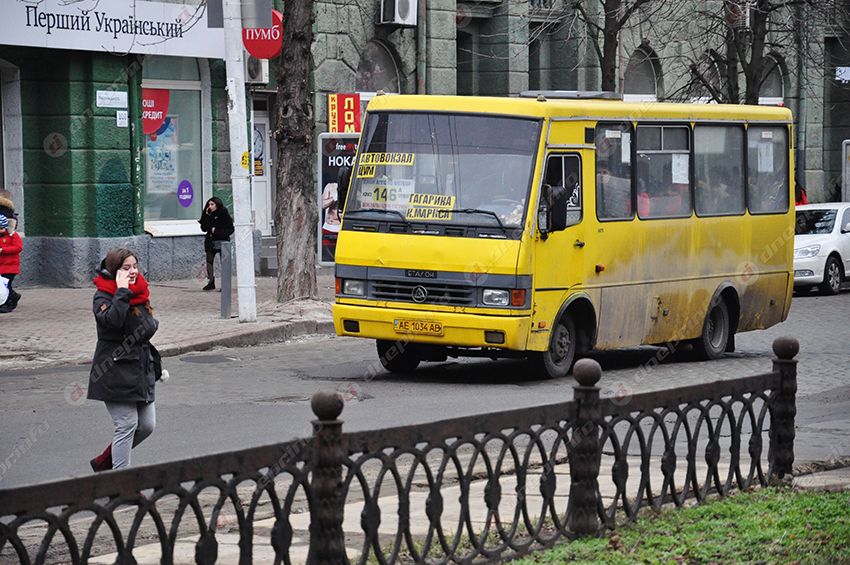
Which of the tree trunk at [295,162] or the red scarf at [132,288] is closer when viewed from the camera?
the red scarf at [132,288]

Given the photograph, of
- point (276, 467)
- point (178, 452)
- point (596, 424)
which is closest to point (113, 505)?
point (276, 467)

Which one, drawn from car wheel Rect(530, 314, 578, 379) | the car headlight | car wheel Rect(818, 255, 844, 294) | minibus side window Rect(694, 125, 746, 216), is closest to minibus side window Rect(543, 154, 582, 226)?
car wheel Rect(530, 314, 578, 379)

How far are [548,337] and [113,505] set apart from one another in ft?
31.4

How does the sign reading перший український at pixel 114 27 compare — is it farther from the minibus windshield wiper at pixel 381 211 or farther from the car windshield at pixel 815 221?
the car windshield at pixel 815 221

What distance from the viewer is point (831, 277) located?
26.5 metres

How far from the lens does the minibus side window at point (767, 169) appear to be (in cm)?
1784

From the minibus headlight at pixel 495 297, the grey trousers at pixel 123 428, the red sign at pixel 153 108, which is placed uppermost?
the red sign at pixel 153 108

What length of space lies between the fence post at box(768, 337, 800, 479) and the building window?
17202mm

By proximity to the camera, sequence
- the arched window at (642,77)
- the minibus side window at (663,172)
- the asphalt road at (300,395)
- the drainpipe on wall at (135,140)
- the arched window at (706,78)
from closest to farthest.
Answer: the asphalt road at (300,395)
the minibus side window at (663,172)
the drainpipe on wall at (135,140)
the arched window at (706,78)
the arched window at (642,77)

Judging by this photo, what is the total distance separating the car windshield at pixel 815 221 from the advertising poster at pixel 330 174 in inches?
360

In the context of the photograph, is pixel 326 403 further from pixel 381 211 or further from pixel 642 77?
pixel 642 77

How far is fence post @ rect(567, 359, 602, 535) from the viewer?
24.0 feet

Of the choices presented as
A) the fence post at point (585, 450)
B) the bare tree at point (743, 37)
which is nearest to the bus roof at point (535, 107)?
the fence post at point (585, 450)

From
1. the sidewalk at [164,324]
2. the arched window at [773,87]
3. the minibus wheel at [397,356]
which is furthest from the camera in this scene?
the arched window at [773,87]
